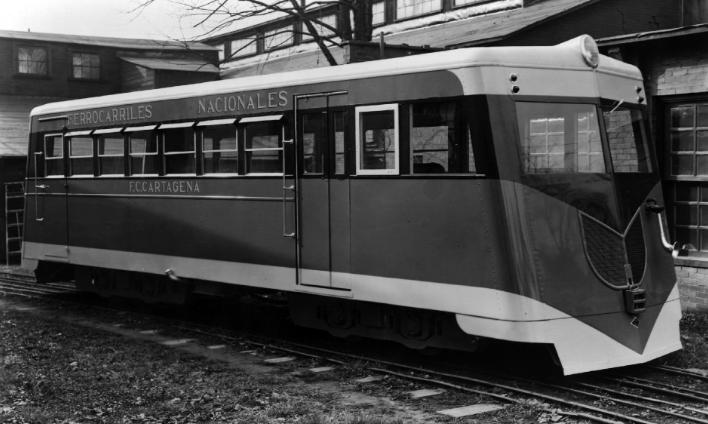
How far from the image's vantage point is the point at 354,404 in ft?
24.9

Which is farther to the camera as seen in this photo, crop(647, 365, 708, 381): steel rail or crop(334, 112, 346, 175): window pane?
crop(334, 112, 346, 175): window pane

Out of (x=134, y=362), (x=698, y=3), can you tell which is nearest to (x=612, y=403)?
(x=134, y=362)

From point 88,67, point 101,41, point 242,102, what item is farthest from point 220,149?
point 101,41

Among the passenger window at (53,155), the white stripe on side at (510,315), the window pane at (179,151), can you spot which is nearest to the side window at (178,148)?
the window pane at (179,151)

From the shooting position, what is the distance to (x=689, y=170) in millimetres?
12016

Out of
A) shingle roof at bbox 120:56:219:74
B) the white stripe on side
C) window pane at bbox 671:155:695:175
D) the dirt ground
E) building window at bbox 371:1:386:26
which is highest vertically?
building window at bbox 371:1:386:26

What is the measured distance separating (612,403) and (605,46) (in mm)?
6547

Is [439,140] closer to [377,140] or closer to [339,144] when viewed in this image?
[377,140]

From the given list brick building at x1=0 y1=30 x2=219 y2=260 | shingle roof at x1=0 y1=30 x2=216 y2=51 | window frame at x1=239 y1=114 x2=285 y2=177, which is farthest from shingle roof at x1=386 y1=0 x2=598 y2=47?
shingle roof at x1=0 y1=30 x2=216 y2=51

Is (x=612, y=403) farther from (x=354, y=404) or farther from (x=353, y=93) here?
(x=353, y=93)

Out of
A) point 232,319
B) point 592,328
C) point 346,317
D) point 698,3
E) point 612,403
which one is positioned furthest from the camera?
point 698,3

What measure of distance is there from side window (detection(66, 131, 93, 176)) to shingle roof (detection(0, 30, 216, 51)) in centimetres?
1614

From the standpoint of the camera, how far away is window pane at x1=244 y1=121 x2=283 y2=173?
9.97m

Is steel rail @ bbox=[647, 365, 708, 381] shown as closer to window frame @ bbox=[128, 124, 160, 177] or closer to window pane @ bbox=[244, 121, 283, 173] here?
window pane @ bbox=[244, 121, 283, 173]
